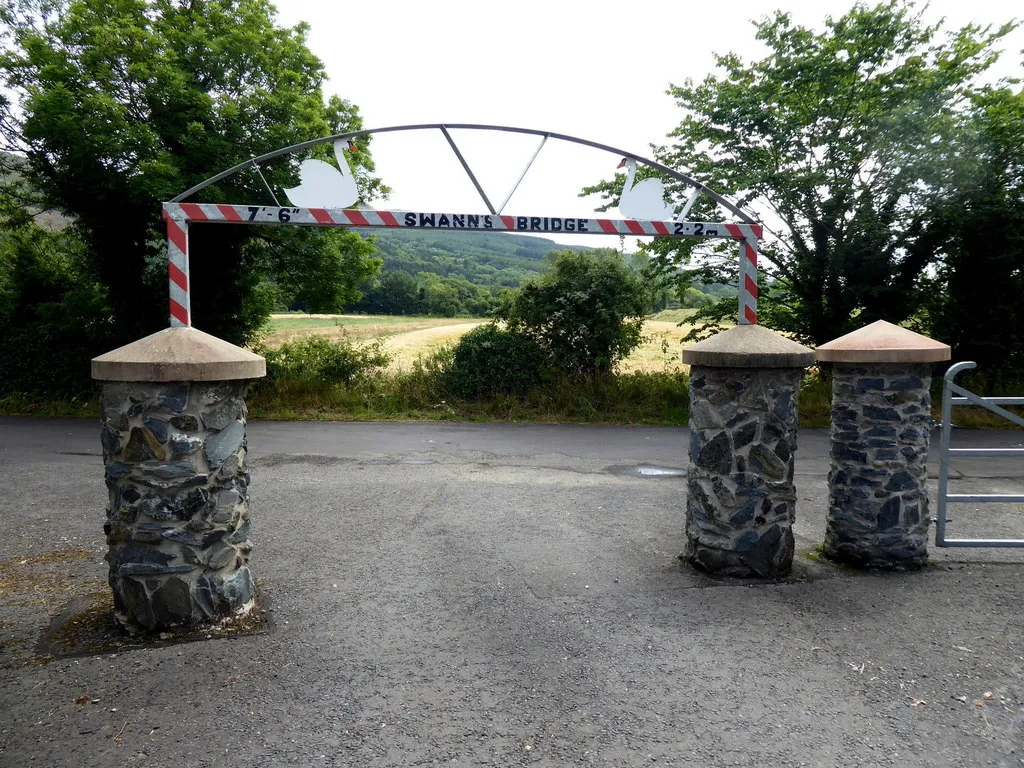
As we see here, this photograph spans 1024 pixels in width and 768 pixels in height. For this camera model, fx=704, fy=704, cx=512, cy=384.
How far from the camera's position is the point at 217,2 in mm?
15219

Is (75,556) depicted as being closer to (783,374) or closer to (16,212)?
(783,374)

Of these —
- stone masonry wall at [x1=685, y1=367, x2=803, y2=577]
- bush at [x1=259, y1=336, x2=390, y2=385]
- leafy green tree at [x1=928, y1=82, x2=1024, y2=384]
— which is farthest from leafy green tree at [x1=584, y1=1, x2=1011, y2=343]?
stone masonry wall at [x1=685, y1=367, x2=803, y2=577]

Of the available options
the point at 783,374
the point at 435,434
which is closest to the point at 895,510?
the point at 783,374

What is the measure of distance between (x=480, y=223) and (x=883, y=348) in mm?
3269

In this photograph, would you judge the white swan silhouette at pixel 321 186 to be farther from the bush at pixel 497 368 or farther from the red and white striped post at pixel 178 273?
the bush at pixel 497 368

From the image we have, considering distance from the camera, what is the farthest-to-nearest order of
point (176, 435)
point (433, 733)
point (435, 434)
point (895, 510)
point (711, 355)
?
1. point (435, 434)
2. point (895, 510)
3. point (711, 355)
4. point (176, 435)
5. point (433, 733)

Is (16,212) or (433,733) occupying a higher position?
(16,212)

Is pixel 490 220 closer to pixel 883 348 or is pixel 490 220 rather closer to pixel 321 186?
pixel 321 186

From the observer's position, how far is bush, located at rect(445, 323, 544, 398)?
14.6m

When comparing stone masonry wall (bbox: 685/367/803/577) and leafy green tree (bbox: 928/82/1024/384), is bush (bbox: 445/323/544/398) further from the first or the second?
stone masonry wall (bbox: 685/367/803/577)

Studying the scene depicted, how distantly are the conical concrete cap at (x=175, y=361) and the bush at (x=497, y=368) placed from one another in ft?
33.7

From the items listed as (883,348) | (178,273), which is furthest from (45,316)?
(883,348)

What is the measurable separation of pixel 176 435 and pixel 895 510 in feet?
16.8

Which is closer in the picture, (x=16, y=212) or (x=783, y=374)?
(x=783, y=374)
